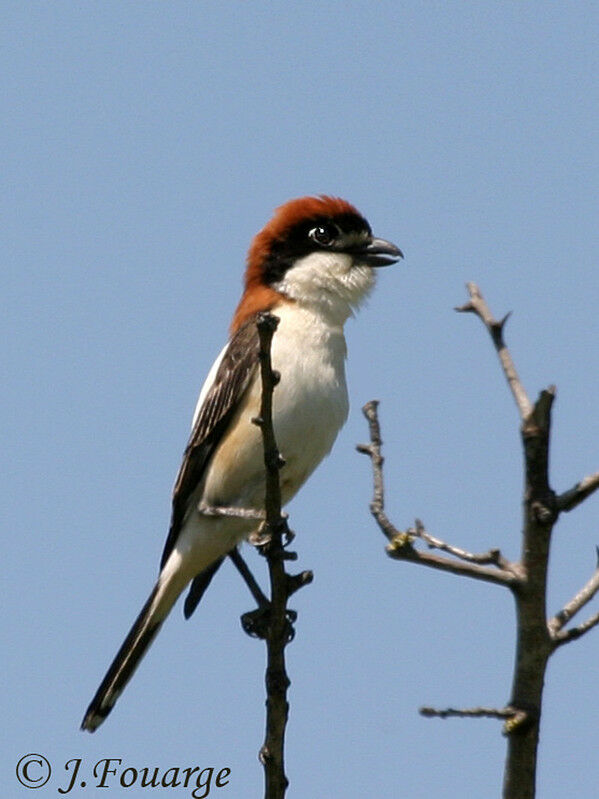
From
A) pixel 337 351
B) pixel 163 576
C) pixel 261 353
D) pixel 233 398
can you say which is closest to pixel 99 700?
pixel 163 576

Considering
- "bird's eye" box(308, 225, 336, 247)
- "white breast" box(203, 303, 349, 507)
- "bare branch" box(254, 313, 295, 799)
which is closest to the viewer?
"bare branch" box(254, 313, 295, 799)

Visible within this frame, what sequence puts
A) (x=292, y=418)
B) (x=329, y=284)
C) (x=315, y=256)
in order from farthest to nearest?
(x=315, y=256) → (x=329, y=284) → (x=292, y=418)

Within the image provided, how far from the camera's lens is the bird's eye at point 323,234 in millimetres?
6535

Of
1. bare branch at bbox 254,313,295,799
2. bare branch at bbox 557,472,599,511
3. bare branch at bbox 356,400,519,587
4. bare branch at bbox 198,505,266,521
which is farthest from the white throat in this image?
bare branch at bbox 557,472,599,511

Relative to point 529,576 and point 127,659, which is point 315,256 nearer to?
point 127,659

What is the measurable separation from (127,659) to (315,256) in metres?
2.27

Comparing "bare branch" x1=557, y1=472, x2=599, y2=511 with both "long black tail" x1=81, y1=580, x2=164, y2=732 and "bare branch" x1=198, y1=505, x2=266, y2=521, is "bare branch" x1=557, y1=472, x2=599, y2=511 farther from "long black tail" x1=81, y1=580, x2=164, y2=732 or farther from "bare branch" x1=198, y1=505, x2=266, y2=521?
"long black tail" x1=81, y1=580, x2=164, y2=732

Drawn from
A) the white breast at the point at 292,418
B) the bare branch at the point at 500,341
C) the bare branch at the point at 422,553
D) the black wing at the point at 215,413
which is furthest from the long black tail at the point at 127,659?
the bare branch at the point at 500,341

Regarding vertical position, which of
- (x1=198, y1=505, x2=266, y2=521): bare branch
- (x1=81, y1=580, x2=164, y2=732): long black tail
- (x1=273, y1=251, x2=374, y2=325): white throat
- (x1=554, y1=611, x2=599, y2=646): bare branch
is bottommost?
(x1=81, y1=580, x2=164, y2=732): long black tail


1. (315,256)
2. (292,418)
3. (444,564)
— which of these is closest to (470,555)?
(444,564)

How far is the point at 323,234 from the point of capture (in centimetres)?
655

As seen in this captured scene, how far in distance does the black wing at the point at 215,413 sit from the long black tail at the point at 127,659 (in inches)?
11.2

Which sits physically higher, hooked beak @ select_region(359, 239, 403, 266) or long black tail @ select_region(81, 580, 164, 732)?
hooked beak @ select_region(359, 239, 403, 266)

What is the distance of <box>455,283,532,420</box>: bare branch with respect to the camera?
93.4 inches
